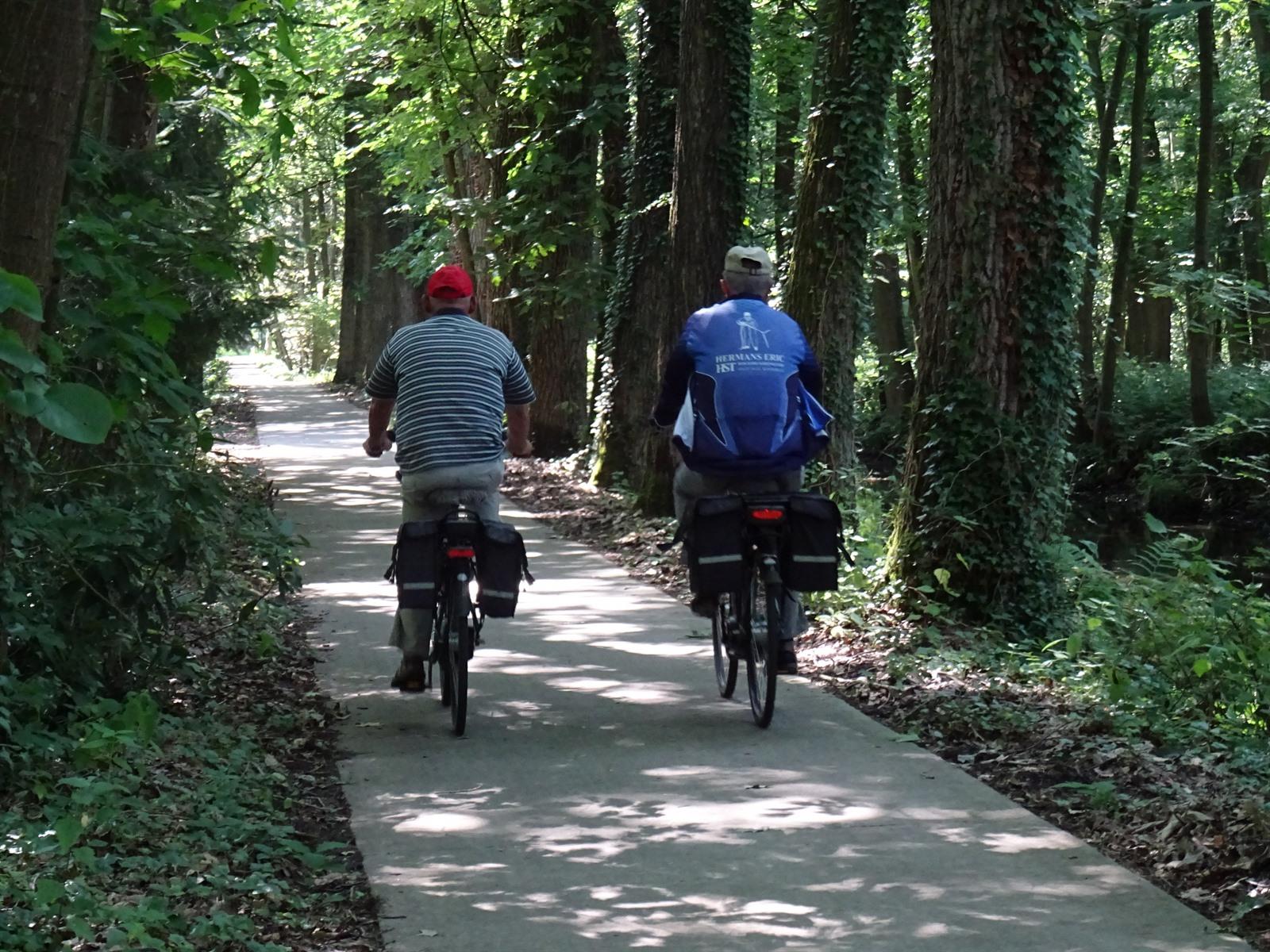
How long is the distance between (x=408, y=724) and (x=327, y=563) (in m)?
5.64

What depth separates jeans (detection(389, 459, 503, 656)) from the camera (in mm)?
7500

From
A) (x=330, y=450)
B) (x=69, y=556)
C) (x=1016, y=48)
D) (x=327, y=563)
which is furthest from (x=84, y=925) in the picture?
(x=330, y=450)

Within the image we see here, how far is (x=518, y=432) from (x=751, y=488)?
1225mm

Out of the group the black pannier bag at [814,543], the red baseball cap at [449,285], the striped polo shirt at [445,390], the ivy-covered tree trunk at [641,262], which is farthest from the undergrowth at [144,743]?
the ivy-covered tree trunk at [641,262]

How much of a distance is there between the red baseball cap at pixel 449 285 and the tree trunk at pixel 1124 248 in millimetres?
19604

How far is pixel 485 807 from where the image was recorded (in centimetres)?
629

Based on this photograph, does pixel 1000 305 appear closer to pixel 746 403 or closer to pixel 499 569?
pixel 746 403

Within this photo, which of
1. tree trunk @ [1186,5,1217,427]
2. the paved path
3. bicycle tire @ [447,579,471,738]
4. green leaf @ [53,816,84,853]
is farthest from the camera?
tree trunk @ [1186,5,1217,427]

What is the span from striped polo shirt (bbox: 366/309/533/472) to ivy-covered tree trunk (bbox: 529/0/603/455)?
12.4 m

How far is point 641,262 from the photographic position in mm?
17656

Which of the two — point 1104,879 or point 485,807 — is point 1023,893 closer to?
point 1104,879

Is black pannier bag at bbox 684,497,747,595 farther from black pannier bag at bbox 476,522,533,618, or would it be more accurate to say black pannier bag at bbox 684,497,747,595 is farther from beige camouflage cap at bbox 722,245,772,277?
beige camouflage cap at bbox 722,245,772,277

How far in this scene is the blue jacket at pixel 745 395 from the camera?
7551 mm

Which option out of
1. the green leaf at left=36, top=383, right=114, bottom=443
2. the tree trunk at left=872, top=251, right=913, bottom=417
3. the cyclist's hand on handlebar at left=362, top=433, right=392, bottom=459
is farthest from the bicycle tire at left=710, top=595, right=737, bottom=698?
the tree trunk at left=872, top=251, right=913, bottom=417
